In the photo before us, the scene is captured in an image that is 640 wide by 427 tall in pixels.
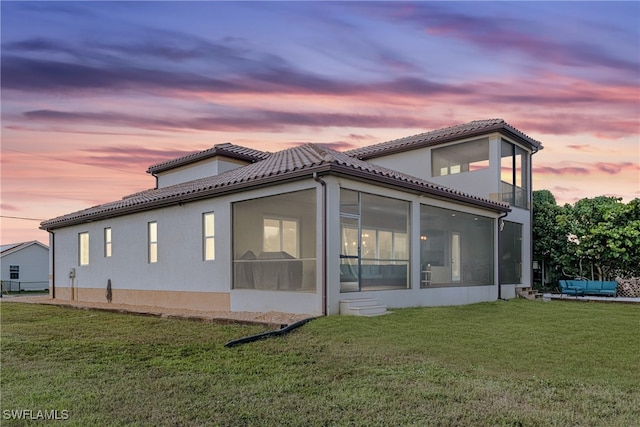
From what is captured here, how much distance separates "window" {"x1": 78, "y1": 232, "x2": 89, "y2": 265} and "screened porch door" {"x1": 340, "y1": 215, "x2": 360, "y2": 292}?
12128 millimetres

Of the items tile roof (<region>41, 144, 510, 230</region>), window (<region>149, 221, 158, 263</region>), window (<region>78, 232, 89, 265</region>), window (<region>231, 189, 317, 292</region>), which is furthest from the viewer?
window (<region>78, 232, 89, 265</region>)

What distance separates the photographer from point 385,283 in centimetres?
1286

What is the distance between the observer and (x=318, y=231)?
11.0 meters

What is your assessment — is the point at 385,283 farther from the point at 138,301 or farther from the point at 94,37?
the point at 94,37

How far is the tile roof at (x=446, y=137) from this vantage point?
17.7m

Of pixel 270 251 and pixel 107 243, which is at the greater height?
pixel 107 243

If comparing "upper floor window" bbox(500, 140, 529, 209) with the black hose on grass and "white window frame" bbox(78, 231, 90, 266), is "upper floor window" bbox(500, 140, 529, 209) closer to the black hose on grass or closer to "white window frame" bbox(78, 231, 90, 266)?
the black hose on grass

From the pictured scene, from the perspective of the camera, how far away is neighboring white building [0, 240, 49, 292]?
3878 cm

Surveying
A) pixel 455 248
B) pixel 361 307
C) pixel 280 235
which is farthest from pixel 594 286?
pixel 361 307

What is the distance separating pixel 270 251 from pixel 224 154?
23.3ft

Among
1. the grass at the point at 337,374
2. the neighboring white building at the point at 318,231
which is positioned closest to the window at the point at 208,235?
the neighboring white building at the point at 318,231

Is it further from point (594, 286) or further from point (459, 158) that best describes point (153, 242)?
point (594, 286)

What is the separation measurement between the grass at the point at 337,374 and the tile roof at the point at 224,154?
9.82m

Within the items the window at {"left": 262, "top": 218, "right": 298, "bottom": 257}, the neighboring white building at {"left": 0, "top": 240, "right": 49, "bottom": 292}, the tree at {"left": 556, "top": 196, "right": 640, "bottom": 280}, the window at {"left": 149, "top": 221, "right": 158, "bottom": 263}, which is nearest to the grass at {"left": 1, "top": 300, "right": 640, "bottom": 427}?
the window at {"left": 149, "top": 221, "right": 158, "bottom": 263}
